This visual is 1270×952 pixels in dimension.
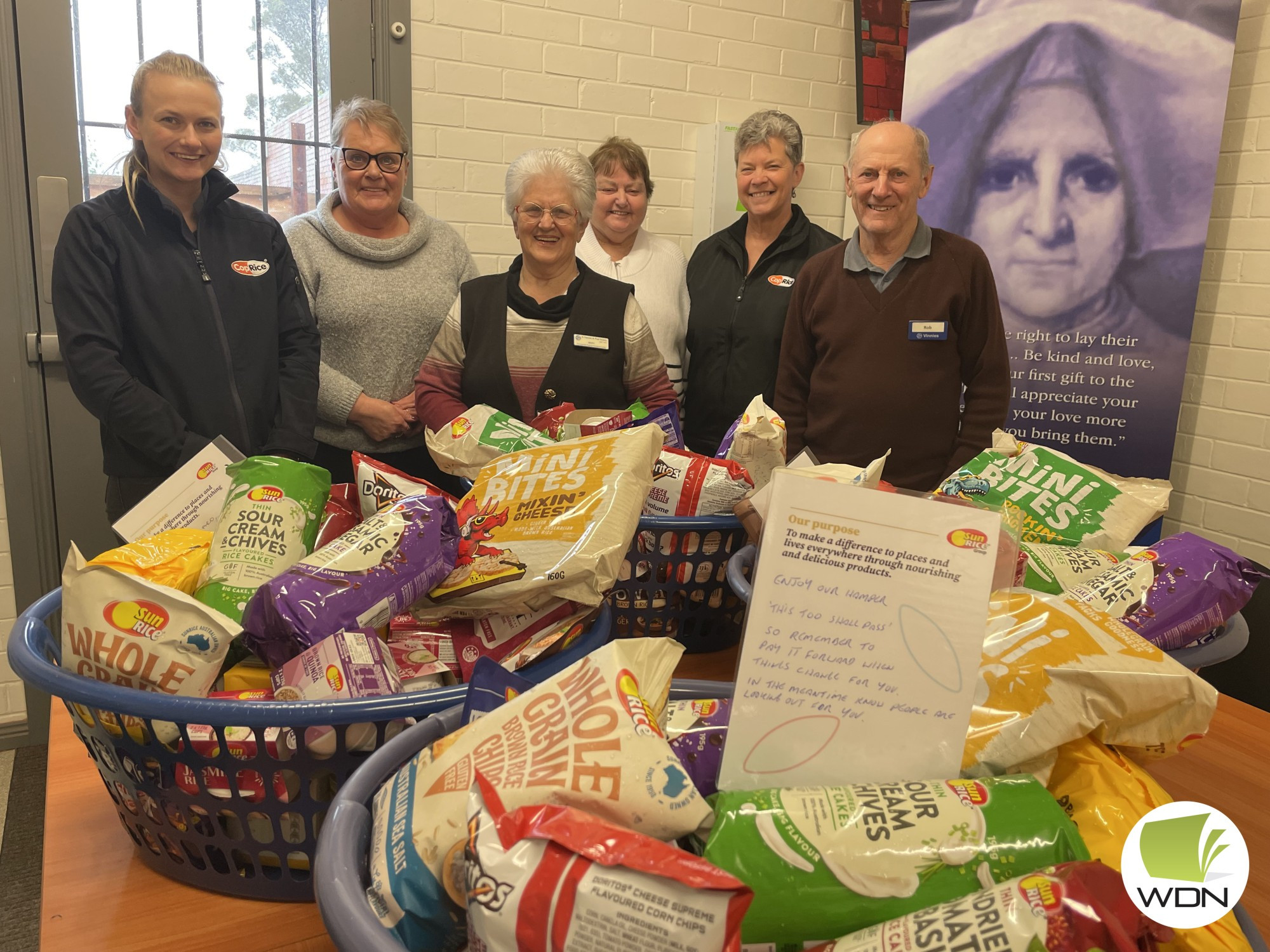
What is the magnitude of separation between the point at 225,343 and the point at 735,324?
131 cm

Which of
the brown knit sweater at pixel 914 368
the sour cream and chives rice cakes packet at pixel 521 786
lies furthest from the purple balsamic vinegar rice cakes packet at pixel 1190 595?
the brown knit sweater at pixel 914 368

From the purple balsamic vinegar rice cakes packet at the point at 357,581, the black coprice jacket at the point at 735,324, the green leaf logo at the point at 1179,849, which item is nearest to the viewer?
the green leaf logo at the point at 1179,849

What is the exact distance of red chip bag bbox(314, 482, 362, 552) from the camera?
1.13m

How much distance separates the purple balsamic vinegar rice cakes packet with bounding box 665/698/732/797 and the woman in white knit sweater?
195cm

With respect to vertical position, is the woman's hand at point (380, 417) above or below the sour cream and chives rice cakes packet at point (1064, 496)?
below

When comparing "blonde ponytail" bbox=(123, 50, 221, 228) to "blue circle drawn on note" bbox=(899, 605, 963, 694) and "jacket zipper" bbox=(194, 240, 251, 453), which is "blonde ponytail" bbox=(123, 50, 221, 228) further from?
"blue circle drawn on note" bbox=(899, 605, 963, 694)

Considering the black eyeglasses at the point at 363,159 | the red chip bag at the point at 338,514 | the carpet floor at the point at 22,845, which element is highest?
the black eyeglasses at the point at 363,159

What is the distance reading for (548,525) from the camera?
0.99 m

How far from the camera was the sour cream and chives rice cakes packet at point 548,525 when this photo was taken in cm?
92

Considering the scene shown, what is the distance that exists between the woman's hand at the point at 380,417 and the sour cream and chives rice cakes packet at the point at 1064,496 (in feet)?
4.75

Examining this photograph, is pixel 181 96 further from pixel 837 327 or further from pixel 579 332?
pixel 837 327


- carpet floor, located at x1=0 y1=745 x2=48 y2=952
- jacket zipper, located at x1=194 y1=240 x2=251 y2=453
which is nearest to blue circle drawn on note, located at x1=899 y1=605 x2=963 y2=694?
jacket zipper, located at x1=194 y1=240 x2=251 y2=453

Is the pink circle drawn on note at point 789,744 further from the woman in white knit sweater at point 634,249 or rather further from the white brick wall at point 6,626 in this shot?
the white brick wall at point 6,626

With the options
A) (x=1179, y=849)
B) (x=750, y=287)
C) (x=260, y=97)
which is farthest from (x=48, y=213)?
(x=1179, y=849)
